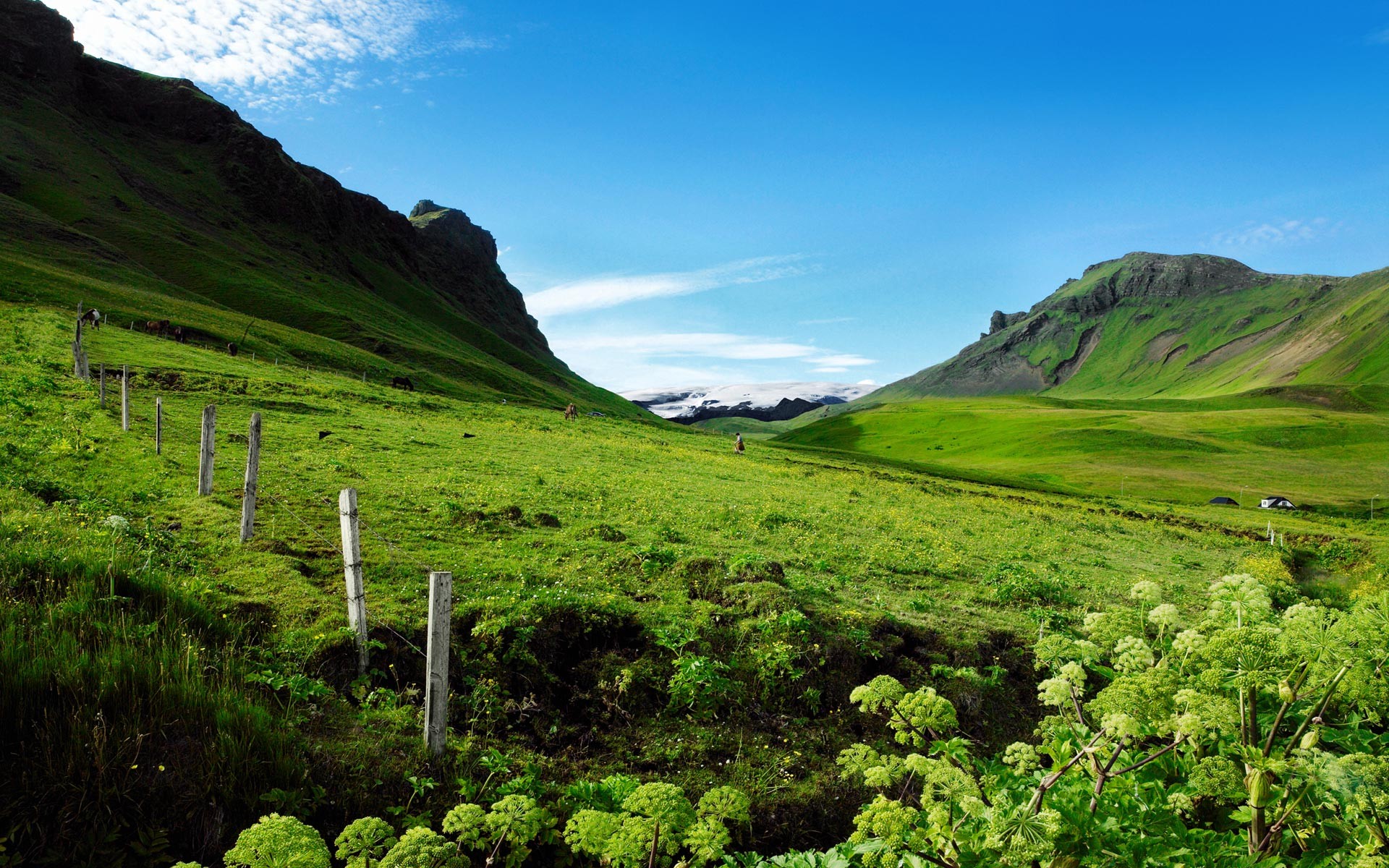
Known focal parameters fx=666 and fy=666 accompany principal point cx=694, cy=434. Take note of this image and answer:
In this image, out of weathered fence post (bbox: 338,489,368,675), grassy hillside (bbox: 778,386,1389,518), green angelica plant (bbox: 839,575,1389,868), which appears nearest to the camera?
green angelica plant (bbox: 839,575,1389,868)

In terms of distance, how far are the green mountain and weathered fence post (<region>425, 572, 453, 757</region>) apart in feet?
222

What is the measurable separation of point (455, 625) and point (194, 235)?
15200 centimetres

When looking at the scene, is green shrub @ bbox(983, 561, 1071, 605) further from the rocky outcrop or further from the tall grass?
the rocky outcrop

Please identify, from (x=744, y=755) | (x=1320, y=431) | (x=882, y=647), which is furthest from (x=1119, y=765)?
(x=1320, y=431)

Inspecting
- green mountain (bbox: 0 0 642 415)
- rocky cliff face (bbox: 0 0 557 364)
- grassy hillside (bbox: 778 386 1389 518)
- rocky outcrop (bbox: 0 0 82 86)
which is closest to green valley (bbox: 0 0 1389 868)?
green mountain (bbox: 0 0 642 415)

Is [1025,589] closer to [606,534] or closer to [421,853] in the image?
[606,534]

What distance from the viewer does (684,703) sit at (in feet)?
40.2

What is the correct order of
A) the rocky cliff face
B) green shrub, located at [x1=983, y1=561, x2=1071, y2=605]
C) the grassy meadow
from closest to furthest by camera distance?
the grassy meadow < green shrub, located at [x1=983, y1=561, x2=1071, y2=605] < the rocky cliff face

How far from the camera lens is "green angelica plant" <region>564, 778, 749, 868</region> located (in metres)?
5.39

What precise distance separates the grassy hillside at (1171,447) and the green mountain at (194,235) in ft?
233

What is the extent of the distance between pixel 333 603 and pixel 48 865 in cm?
607

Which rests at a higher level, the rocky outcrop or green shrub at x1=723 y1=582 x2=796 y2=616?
the rocky outcrop

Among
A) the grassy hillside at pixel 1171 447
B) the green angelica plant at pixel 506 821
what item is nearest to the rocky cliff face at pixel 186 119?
the grassy hillside at pixel 1171 447

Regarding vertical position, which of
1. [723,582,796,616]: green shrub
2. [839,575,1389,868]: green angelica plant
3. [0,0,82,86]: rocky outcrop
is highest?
[0,0,82,86]: rocky outcrop
